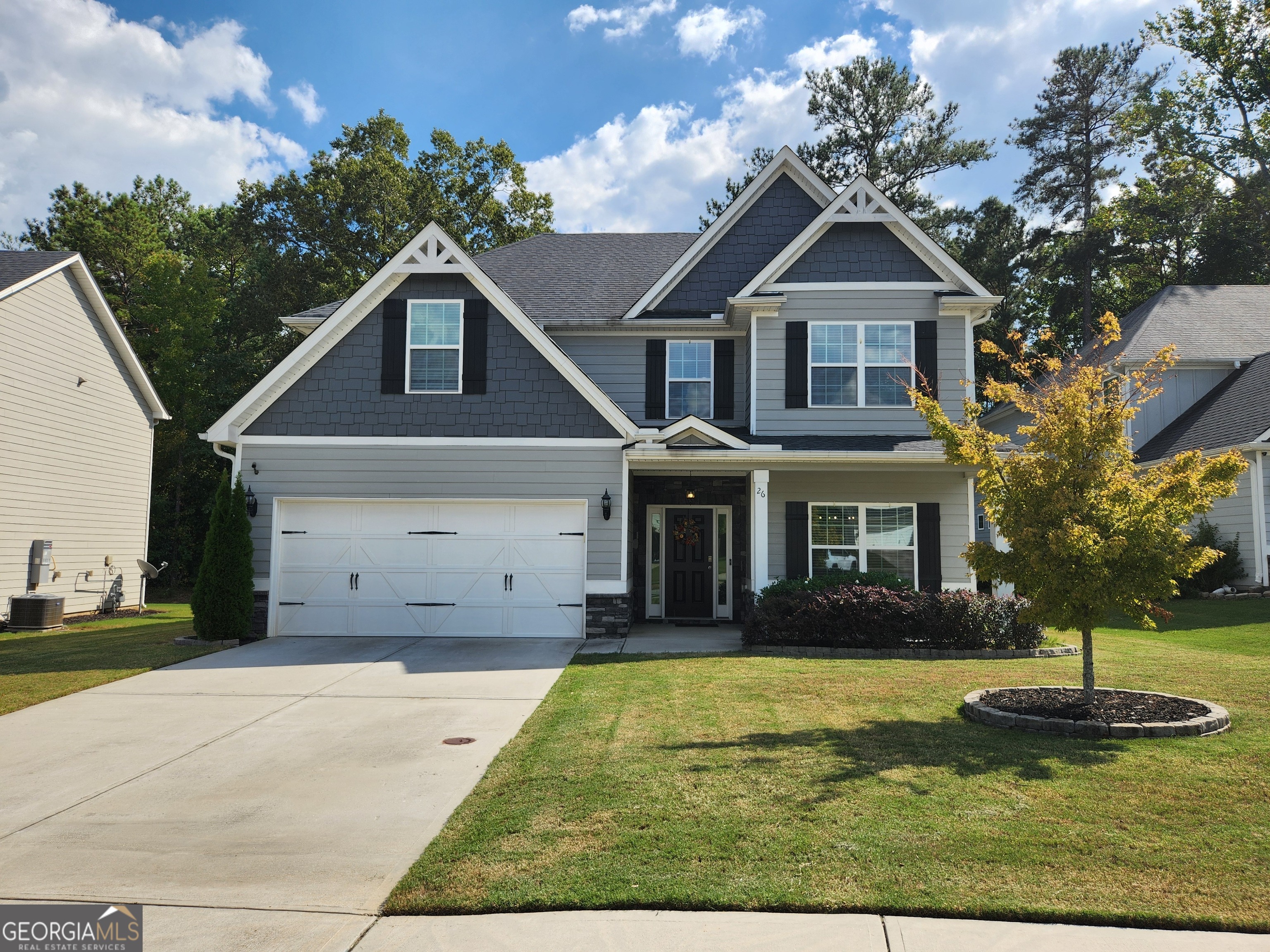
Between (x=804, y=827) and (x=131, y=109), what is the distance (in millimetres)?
17491

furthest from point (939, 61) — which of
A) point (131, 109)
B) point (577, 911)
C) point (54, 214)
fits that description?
point (54, 214)

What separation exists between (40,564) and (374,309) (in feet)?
28.6

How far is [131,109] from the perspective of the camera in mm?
15547

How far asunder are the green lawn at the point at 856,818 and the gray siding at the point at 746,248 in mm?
9296

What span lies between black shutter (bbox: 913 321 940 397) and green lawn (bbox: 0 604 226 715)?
1203 centimetres

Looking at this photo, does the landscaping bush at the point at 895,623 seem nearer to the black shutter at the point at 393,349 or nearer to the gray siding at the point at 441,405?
the gray siding at the point at 441,405

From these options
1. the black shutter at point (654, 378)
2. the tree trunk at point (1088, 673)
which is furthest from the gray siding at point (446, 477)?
the tree trunk at point (1088, 673)

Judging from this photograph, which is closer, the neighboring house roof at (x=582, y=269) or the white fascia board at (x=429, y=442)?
the white fascia board at (x=429, y=442)

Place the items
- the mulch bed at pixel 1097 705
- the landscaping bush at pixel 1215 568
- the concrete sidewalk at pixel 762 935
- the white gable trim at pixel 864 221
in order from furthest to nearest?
the landscaping bush at pixel 1215 568 → the white gable trim at pixel 864 221 → the mulch bed at pixel 1097 705 → the concrete sidewalk at pixel 762 935

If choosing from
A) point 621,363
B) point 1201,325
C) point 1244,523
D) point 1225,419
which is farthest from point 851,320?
point 1201,325

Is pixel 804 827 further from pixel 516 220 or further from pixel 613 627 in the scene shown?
pixel 516 220

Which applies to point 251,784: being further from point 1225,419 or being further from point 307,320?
point 1225,419

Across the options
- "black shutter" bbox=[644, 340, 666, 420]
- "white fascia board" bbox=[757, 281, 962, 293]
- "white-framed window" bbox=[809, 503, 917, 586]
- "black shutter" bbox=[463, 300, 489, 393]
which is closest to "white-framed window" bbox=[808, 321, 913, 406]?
"white fascia board" bbox=[757, 281, 962, 293]

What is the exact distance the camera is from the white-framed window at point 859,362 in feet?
46.2
